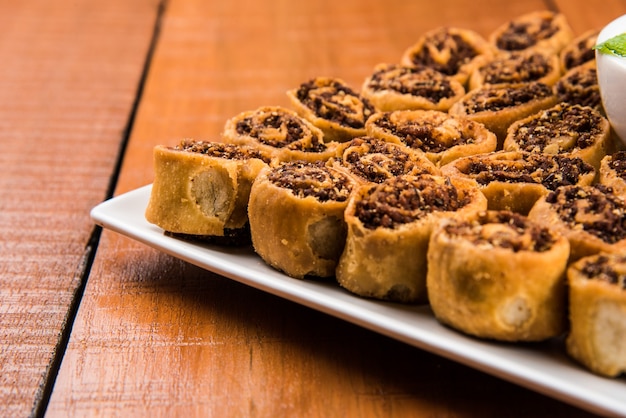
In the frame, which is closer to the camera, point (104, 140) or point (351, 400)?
point (351, 400)

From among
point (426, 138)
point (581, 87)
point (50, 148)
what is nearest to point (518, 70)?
point (581, 87)

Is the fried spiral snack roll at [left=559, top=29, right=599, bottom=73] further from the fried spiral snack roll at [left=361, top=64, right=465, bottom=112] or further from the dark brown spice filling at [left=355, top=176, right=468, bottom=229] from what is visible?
the dark brown spice filling at [left=355, top=176, right=468, bottom=229]

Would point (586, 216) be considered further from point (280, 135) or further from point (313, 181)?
point (280, 135)

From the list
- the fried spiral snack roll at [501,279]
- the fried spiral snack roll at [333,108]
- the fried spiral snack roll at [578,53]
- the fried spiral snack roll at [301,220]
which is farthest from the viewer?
the fried spiral snack roll at [578,53]

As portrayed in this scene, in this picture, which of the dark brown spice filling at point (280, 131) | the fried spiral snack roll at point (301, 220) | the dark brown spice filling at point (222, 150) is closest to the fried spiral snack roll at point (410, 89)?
the dark brown spice filling at point (280, 131)

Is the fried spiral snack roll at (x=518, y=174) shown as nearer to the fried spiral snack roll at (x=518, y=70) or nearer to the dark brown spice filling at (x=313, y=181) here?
the dark brown spice filling at (x=313, y=181)

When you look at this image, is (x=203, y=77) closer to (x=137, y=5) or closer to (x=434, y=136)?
(x=137, y=5)

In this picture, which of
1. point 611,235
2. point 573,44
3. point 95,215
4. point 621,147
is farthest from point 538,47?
point 95,215
